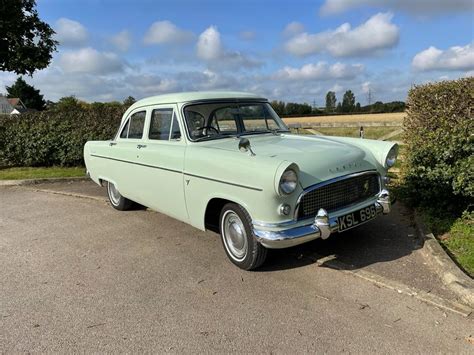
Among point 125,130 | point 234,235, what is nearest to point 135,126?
point 125,130

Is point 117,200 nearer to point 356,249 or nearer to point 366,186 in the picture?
point 356,249

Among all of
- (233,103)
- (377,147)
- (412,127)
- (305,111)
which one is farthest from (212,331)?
(305,111)

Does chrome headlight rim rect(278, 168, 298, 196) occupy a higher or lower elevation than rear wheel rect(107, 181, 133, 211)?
higher

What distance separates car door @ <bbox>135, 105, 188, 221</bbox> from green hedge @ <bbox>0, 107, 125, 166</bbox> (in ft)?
19.4

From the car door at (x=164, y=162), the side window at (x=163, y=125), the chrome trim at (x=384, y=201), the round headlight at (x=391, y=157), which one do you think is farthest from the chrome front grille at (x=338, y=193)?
the side window at (x=163, y=125)

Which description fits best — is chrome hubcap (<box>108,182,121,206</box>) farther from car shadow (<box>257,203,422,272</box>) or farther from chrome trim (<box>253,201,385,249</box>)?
chrome trim (<box>253,201,385,249</box>)

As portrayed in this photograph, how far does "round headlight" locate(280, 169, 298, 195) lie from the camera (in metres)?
3.69

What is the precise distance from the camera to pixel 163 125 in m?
5.39

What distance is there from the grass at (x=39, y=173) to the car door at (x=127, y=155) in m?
4.46

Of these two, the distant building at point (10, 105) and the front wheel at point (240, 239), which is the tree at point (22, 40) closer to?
the front wheel at point (240, 239)

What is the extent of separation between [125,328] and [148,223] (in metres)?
2.92

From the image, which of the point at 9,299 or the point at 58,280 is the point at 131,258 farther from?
the point at 9,299

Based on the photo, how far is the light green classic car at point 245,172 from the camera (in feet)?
12.5

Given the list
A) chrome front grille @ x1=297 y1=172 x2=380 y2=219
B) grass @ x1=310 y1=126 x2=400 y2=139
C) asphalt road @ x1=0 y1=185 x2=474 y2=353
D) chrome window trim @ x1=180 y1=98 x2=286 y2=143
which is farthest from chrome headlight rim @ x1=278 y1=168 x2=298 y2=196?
grass @ x1=310 y1=126 x2=400 y2=139
